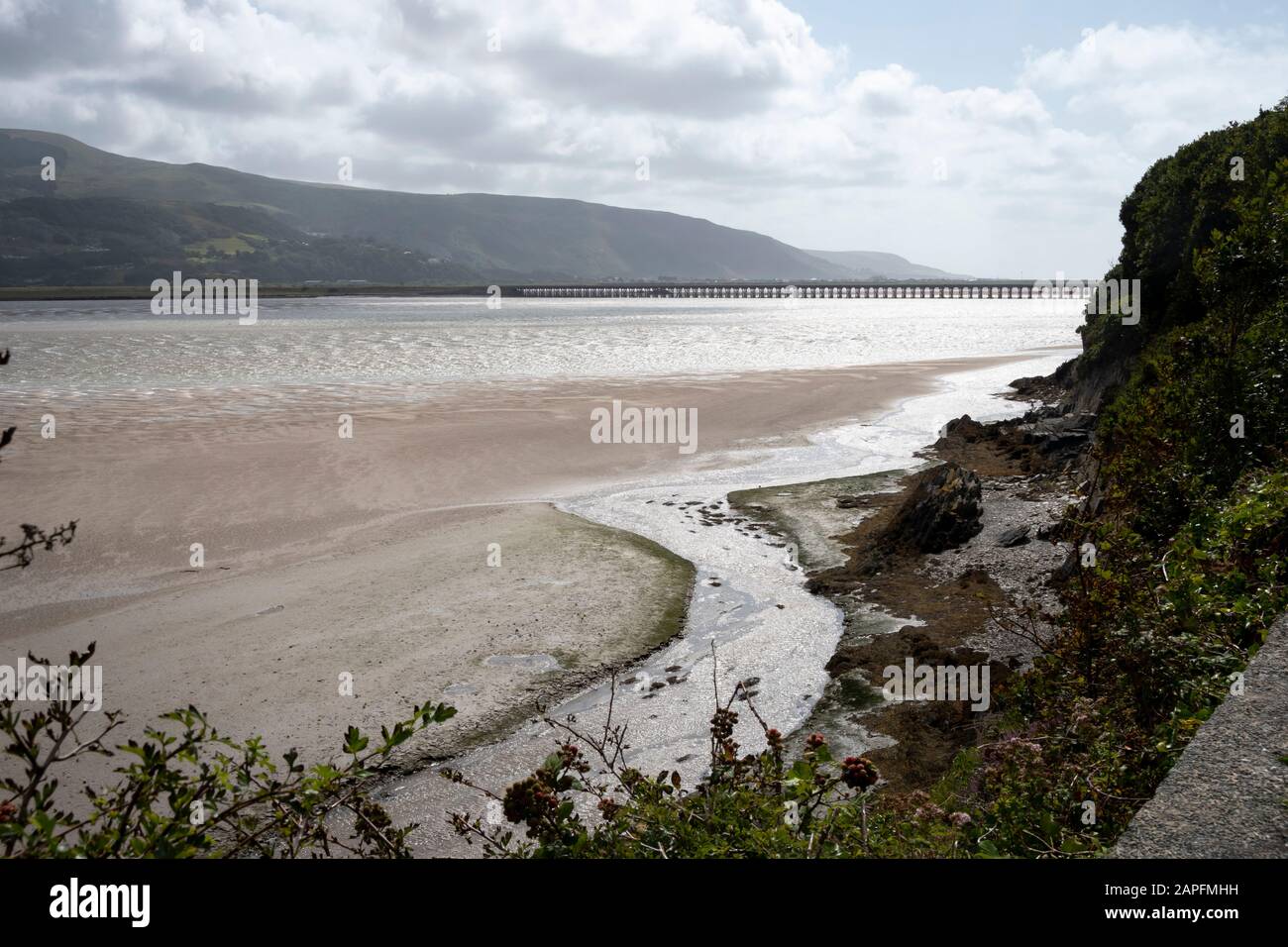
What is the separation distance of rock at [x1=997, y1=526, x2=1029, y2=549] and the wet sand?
4.77 m

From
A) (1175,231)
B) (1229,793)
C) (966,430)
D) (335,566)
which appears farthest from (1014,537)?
(1175,231)

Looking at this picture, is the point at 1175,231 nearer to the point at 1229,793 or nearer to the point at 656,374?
the point at 1229,793

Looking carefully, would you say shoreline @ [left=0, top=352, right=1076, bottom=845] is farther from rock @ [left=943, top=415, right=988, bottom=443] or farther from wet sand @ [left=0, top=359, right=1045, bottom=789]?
rock @ [left=943, top=415, right=988, bottom=443]

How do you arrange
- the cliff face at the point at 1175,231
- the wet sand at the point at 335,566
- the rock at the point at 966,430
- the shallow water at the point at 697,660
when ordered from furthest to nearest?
the rock at the point at 966,430
the cliff face at the point at 1175,231
the wet sand at the point at 335,566
the shallow water at the point at 697,660

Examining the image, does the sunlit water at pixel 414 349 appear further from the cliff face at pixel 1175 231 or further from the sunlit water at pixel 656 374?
the cliff face at pixel 1175 231

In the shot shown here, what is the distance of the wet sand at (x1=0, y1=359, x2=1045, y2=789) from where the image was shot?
9.78 meters

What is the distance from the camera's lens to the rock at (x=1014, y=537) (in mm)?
13258

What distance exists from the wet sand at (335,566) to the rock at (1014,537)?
477 centimetres

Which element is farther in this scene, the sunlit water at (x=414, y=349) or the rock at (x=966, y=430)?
the sunlit water at (x=414, y=349)

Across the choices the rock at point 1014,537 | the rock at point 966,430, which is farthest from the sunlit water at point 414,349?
the rock at point 1014,537

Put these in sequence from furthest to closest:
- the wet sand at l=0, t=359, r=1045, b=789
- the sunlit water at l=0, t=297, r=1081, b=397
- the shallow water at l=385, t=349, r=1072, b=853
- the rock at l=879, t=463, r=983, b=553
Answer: the sunlit water at l=0, t=297, r=1081, b=397 < the rock at l=879, t=463, r=983, b=553 < the wet sand at l=0, t=359, r=1045, b=789 < the shallow water at l=385, t=349, r=1072, b=853

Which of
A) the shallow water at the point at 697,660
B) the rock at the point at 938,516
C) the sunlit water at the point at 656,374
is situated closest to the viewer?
the shallow water at the point at 697,660

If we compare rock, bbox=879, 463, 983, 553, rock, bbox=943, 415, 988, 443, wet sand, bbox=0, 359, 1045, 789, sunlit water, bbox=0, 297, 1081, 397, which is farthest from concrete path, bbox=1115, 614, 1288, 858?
sunlit water, bbox=0, 297, 1081, 397
